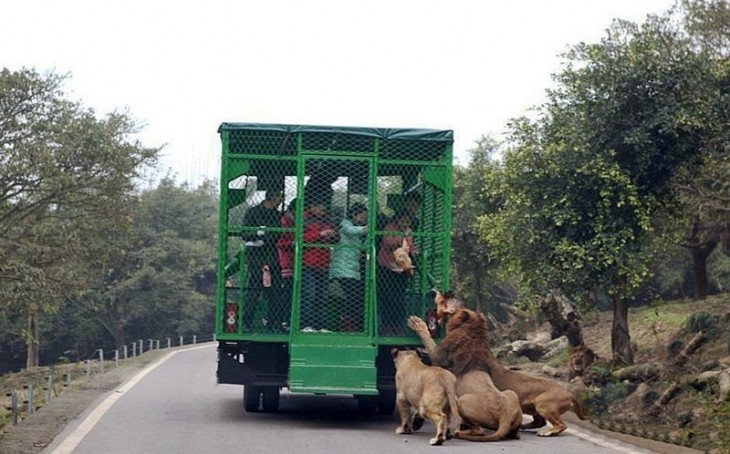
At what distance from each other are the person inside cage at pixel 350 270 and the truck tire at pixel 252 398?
1.67 m

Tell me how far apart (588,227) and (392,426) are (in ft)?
23.4

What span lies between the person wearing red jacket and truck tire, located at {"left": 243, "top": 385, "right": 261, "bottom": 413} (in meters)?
1.51

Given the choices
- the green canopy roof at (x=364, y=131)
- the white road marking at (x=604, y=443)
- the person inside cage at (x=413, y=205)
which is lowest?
the white road marking at (x=604, y=443)

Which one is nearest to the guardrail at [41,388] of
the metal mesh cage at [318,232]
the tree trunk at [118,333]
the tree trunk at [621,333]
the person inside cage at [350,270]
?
the metal mesh cage at [318,232]

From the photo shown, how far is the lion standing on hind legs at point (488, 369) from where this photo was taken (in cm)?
1295

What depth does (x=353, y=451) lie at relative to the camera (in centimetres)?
1145

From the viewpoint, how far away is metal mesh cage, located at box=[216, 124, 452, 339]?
1375cm

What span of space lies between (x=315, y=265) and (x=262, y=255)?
26.1 inches

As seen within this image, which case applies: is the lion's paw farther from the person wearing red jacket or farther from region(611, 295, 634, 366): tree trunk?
region(611, 295, 634, 366): tree trunk

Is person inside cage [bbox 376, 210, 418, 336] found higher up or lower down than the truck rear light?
higher up

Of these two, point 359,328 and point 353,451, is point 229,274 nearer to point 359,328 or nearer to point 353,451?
point 359,328

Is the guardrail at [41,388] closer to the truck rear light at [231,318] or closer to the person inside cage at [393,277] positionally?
the truck rear light at [231,318]

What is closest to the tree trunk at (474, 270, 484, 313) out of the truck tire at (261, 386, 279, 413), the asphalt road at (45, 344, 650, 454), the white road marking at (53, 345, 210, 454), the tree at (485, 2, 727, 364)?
the white road marking at (53, 345, 210, 454)

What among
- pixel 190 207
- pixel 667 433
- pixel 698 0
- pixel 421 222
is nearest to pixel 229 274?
pixel 421 222
